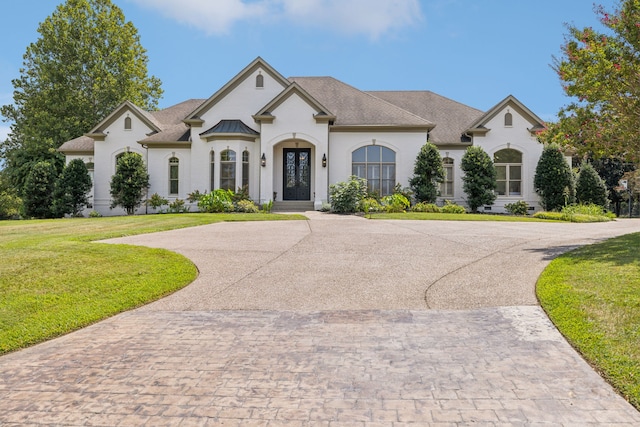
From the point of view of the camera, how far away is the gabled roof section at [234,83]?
22.8 meters

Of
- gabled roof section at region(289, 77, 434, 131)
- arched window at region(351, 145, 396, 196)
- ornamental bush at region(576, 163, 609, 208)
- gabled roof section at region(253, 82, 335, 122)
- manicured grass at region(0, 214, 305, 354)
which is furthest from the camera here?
ornamental bush at region(576, 163, 609, 208)

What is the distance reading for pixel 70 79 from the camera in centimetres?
3369

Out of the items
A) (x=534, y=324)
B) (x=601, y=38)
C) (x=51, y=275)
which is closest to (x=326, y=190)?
(x=601, y=38)

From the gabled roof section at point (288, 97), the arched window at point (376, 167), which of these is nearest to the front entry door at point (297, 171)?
the gabled roof section at point (288, 97)

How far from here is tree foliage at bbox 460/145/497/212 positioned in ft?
72.2

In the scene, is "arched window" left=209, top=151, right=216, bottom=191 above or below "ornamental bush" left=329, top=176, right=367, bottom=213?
above

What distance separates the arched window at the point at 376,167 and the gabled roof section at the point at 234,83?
17.5ft

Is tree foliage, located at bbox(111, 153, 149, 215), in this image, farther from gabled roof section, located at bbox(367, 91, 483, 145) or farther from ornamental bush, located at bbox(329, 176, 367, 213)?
gabled roof section, located at bbox(367, 91, 483, 145)

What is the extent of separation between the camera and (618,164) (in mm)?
35906

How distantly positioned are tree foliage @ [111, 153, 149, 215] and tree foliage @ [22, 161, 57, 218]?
4.05 m

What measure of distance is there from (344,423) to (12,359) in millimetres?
3437

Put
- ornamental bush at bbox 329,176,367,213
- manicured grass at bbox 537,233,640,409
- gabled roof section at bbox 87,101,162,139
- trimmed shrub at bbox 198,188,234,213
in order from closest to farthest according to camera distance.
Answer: manicured grass at bbox 537,233,640,409 < ornamental bush at bbox 329,176,367,213 < trimmed shrub at bbox 198,188,234,213 < gabled roof section at bbox 87,101,162,139

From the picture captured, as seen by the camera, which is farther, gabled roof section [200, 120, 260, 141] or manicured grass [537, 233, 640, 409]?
gabled roof section [200, 120, 260, 141]

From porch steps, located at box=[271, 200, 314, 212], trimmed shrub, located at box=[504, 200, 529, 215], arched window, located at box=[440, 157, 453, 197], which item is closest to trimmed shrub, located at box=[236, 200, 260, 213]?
porch steps, located at box=[271, 200, 314, 212]
